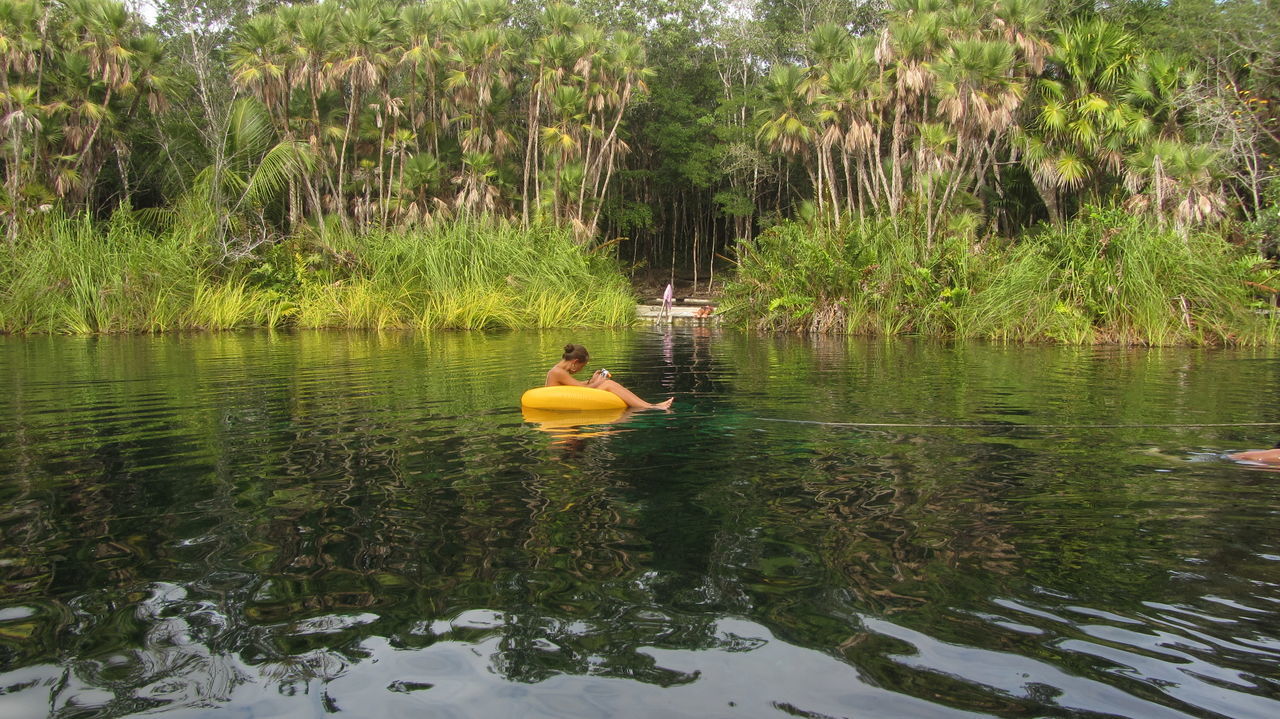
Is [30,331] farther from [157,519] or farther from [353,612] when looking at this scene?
[353,612]

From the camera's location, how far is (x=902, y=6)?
2748 centimetres

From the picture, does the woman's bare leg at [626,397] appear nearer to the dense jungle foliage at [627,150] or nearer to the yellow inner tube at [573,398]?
the yellow inner tube at [573,398]

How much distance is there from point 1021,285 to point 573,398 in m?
13.0

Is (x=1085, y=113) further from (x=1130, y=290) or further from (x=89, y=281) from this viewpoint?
(x=89, y=281)

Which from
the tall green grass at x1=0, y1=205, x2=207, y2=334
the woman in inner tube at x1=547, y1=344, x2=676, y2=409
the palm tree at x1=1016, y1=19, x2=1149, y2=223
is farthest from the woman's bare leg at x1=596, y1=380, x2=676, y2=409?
the palm tree at x1=1016, y1=19, x2=1149, y2=223

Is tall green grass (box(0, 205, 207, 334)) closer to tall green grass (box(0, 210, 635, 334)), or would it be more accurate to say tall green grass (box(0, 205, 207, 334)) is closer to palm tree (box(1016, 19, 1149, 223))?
tall green grass (box(0, 210, 635, 334))

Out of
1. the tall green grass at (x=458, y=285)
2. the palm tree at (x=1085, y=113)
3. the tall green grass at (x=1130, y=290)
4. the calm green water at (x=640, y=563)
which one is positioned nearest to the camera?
the calm green water at (x=640, y=563)

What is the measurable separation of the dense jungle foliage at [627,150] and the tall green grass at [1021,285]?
0.07 metres

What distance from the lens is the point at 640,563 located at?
4.19 m

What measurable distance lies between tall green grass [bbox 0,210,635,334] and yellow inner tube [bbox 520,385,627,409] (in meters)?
13.7

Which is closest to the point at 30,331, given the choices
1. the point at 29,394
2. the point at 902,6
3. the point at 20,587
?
the point at 29,394

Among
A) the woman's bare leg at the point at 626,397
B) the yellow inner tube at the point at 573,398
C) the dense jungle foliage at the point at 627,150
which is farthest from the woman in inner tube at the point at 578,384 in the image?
the dense jungle foliage at the point at 627,150

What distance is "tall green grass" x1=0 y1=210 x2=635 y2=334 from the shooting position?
20219 millimetres

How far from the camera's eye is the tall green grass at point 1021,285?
672 inches
